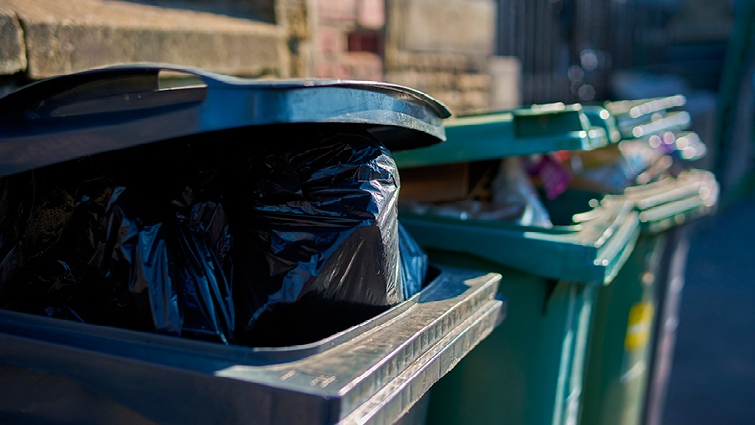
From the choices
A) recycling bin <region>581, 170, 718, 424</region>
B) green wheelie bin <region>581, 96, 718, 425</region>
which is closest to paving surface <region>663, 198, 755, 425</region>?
green wheelie bin <region>581, 96, 718, 425</region>

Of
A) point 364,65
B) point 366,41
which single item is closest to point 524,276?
point 364,65

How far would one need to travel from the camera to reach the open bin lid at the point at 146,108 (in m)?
0.97

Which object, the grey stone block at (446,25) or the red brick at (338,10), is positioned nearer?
the red brick at (338,10)

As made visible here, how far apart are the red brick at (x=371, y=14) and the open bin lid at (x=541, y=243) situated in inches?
78.9

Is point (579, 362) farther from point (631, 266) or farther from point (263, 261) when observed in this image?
point (263, 261)

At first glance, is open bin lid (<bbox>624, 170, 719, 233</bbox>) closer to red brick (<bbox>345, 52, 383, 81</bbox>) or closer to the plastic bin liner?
the plastic bin liner

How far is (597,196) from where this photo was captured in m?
2.26

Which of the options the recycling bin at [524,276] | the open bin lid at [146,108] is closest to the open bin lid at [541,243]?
the recycling bin at [524,276]

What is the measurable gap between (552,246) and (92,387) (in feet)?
3.91

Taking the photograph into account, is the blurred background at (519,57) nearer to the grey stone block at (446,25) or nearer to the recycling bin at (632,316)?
the grey stone block at (446,25)

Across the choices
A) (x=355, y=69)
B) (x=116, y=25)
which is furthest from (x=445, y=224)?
(x=355, y=69)

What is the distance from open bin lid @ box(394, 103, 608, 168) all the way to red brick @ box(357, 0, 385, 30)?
1843 millimetres

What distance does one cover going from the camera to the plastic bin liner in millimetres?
1123

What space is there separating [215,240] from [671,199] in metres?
2.00
